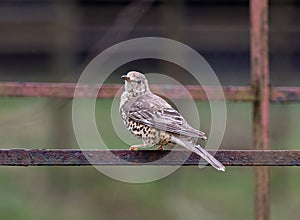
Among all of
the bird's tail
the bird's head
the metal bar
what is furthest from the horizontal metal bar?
the metal bar

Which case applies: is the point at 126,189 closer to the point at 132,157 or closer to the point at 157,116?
the point at 157,116

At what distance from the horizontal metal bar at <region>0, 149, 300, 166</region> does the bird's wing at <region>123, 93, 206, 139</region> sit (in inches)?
14.9

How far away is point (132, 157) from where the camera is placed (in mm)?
2355

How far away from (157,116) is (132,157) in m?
0.58

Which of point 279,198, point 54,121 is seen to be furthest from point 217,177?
point 54,121

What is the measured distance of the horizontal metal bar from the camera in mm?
2283

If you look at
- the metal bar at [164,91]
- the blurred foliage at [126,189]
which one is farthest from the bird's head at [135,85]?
the blurred foliage at [126,189]

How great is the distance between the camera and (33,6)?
31.8 ft

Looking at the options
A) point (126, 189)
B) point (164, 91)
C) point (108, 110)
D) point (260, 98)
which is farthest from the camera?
point (108, 110)

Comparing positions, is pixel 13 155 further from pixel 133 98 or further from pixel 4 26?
pixel 4 26

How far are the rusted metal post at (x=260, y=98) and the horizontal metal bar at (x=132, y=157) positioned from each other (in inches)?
49.4

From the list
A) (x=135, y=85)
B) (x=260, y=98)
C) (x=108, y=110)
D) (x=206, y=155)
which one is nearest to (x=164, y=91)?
(x=260, y=98)

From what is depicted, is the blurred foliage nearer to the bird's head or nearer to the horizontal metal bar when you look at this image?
the bird's head

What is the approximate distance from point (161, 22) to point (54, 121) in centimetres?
251
